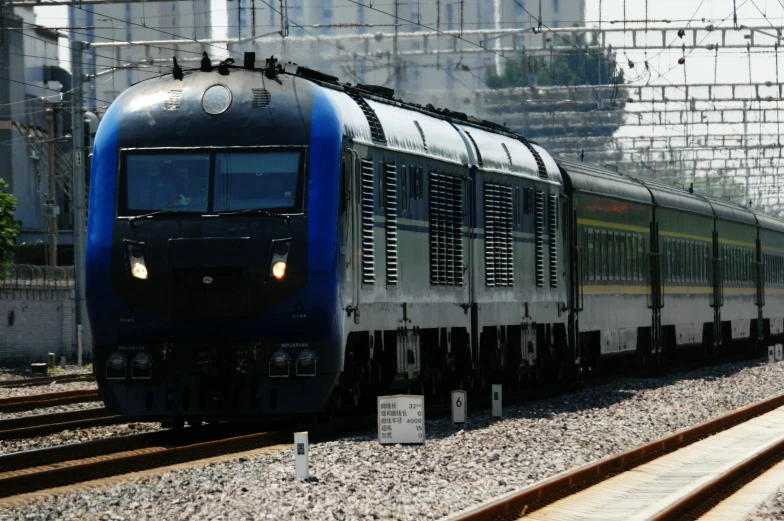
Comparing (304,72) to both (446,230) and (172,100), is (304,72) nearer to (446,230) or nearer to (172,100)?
(172,100)

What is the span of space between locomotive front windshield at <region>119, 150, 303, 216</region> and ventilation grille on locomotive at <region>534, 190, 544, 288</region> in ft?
26.5

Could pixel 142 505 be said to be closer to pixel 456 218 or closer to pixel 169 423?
pixel 169 423

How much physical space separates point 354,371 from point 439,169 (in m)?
3.29

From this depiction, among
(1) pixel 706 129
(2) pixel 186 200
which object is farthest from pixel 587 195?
(1) pixel 706 129

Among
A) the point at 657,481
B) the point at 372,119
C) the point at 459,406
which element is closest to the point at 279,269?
the point at 372,119

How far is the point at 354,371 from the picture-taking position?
1617cm

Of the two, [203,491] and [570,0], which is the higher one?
[570,0]

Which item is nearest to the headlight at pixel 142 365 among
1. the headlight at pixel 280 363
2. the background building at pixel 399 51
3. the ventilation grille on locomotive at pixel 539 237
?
the headlight at pixel 280 363

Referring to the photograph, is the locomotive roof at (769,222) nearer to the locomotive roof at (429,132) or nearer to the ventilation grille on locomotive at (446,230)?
the locomotive roof at (429,132)

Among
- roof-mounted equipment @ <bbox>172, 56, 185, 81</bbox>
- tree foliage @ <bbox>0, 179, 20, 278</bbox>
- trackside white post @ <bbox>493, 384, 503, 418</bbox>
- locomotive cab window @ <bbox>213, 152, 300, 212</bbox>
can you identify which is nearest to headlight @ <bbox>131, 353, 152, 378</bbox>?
locomotive cab window @ <bbox>213, 152, 300, 212</bbox>

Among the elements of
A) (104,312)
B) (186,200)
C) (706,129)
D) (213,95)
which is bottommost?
(104,312)

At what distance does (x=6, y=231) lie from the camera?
36656 mm

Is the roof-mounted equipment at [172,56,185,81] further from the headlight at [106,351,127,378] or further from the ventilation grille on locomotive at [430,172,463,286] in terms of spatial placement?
the ventilation grille on locomotive at [430,172,463,286]

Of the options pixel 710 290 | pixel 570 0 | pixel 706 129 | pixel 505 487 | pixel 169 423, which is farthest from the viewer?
pixel 706 129
